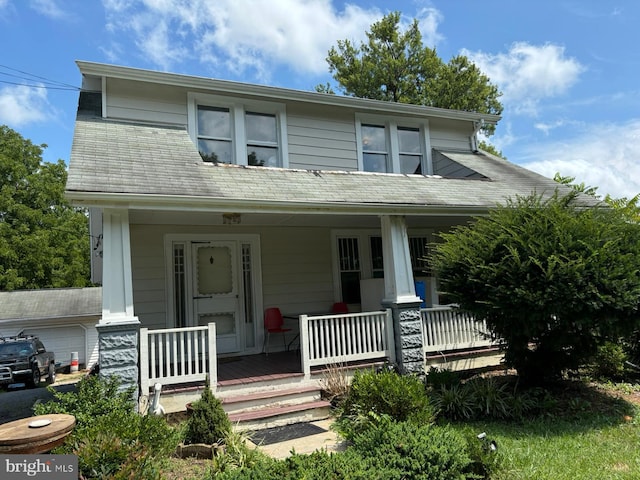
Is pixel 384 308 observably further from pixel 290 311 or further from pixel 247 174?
pixel 247 174

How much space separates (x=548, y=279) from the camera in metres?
5.34

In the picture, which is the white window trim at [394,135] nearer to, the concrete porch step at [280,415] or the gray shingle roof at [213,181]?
the gray shingle roof at [213,181]

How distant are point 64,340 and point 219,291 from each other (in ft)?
48.9

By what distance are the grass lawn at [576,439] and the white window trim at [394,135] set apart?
5.51 metres

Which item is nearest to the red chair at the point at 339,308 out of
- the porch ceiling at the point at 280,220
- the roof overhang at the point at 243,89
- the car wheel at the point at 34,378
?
the porch ceiling at the point at 280,220

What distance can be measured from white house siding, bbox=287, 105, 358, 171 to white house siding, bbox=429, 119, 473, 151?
221cm

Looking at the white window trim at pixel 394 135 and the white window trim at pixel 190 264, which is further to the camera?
the white window trim at pixel 394 135

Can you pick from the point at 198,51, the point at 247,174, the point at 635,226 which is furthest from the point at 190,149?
the point at 635,226

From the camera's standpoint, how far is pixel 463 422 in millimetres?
5535

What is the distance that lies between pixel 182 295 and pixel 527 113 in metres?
15.1

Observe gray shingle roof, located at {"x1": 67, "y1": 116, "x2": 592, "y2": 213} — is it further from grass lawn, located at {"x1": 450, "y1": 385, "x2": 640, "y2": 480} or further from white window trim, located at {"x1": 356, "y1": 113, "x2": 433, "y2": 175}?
grass lawn, located at {"x1": 450, "y1": 385, "x2": 640, "y2": 480}

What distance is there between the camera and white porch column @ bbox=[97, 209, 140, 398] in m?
5.14

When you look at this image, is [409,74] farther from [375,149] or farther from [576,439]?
[576,439]

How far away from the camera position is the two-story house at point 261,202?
228 inches
